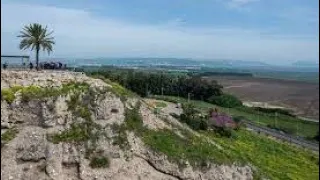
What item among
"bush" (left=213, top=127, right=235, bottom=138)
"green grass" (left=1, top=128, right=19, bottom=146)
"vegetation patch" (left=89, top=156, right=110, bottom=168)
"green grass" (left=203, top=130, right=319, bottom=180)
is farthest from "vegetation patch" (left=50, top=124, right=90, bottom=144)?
"bush" (left=213, top=127, right=235, bottom=138)

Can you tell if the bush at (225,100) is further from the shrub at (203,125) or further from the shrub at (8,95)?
the shrub at (8,95)

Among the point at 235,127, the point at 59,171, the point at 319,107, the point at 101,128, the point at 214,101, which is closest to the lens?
the point at 319,107

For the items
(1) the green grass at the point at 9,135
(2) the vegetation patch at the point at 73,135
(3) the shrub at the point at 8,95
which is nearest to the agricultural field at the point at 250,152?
(2) the vegetation patch at the point at 73,135

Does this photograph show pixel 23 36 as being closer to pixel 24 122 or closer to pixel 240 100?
pixel 24 122

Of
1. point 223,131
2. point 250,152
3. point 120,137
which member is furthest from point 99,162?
point 223,131

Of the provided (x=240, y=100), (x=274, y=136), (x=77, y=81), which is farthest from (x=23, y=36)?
(x=240, y=100)

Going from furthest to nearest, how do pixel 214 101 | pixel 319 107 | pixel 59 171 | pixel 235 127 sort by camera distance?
pixel 214 101 → pixel 235 127 → pixel 59 171 → pixel 319 107
